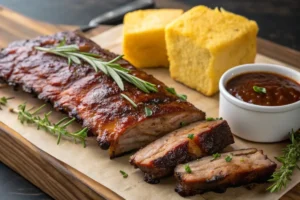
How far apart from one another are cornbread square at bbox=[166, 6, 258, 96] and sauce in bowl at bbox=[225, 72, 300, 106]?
0.90 feet

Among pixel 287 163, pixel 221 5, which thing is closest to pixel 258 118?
pixel 287 163

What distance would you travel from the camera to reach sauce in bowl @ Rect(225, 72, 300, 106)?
3666mm

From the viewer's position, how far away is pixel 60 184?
352 centimetres

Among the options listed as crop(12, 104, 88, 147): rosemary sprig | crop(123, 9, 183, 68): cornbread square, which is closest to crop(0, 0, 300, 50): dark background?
crop(123, 9, 183, 68): cornbread square

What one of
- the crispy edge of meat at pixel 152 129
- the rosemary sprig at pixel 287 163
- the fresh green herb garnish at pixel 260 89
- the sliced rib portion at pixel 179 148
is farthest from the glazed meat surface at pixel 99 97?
the rosemary sprig at pixel 287 163

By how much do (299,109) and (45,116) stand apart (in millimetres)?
1547

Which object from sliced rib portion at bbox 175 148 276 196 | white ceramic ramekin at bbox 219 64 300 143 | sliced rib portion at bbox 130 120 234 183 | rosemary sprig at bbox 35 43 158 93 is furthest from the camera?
rosemary sprig at bbox 35 43 158 93

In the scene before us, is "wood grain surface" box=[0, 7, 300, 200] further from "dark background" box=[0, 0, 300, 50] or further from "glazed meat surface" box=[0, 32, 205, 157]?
"dark background" box=[0, 0, 300, 50]

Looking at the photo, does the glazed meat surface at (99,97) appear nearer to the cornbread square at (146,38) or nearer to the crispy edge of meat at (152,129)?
the crispy edge of meat at (152,129)

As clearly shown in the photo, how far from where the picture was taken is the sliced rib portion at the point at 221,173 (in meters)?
3.18

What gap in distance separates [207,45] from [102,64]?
28.3 inches

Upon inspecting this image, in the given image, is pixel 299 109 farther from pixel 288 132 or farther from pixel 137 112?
pixel 137 112

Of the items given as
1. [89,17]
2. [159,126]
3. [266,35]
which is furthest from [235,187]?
[89,17]

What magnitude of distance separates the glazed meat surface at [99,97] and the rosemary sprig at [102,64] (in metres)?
0.03
